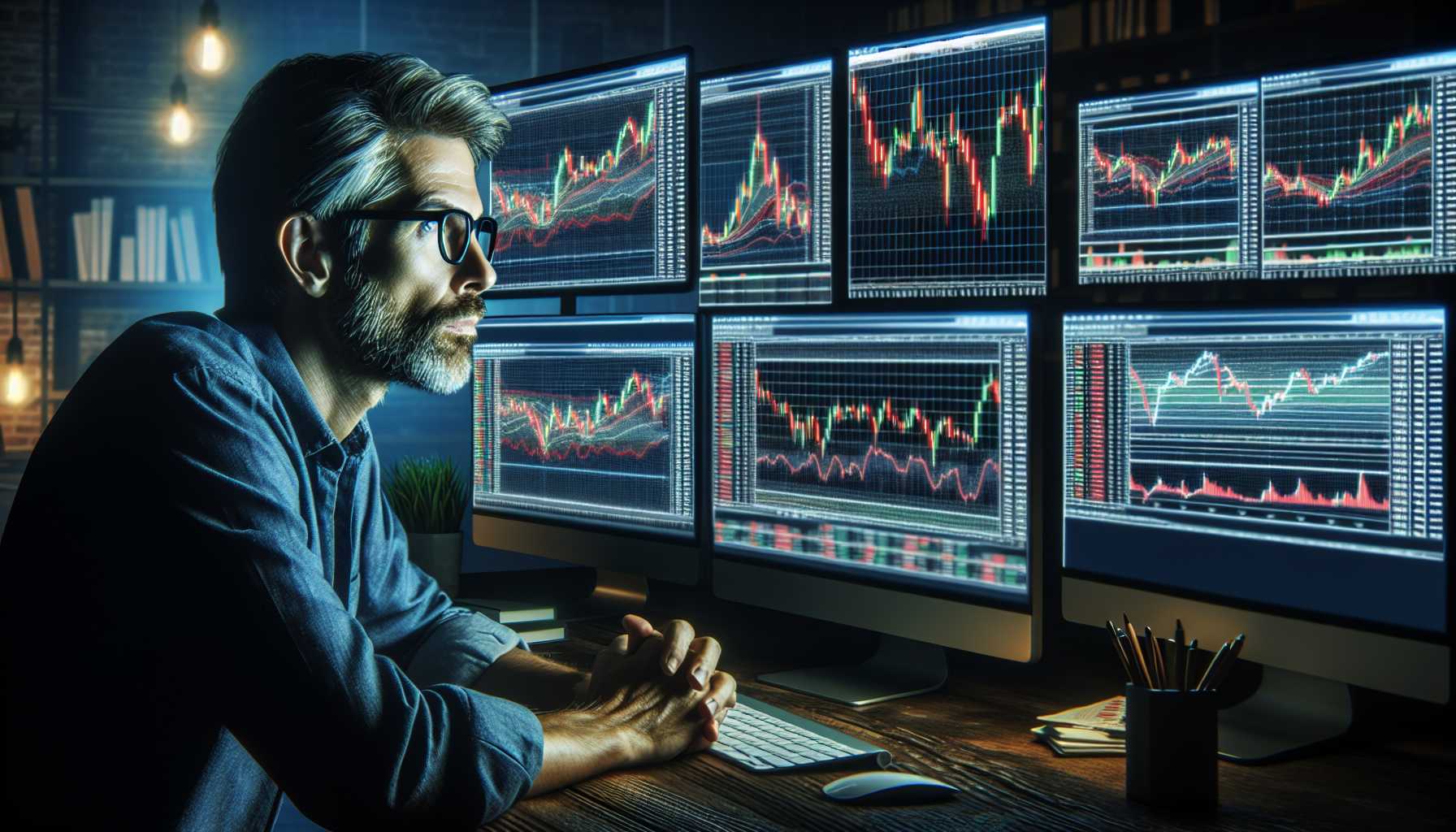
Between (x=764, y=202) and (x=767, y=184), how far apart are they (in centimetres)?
3

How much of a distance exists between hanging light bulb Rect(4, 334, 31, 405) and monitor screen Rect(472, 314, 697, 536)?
10.7ft

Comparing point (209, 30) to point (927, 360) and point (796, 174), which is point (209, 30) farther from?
point (927, 360)

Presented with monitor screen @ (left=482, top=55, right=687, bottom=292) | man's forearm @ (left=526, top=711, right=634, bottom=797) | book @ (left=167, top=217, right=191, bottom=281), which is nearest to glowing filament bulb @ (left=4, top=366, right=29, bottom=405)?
book @ (left=167, top=217, right=191, bottom=281)

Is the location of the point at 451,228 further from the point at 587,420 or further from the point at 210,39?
the point at 210,39

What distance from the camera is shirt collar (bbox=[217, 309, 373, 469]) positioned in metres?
1.27

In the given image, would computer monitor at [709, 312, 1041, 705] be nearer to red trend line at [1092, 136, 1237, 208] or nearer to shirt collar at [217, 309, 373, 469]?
red trend line at [1092, 136, 1237, 208]

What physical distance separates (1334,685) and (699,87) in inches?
46.8

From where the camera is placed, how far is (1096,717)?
143cm

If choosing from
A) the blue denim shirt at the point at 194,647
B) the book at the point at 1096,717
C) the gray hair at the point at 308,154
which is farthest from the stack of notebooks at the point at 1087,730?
the gray hair at the point at 308,154

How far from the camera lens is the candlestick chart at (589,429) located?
6.25ft

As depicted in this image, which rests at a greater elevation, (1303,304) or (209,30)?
(209,30)

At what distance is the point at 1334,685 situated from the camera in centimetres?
138

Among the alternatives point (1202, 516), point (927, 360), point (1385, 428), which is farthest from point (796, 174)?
point (1385, 428)

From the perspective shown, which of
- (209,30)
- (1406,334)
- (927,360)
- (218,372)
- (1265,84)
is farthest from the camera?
(209,30)
